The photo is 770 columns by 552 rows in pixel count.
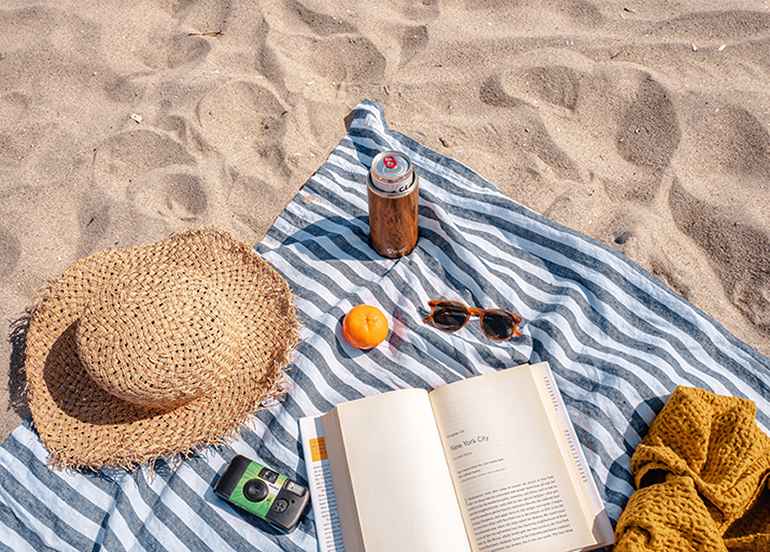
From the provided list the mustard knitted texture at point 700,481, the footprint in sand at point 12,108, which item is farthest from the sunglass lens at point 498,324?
the footprint in sand at point 12,108

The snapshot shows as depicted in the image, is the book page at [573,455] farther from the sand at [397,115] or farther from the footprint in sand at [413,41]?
the footprint in sand at [413,41]

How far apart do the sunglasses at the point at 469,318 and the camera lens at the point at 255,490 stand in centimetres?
59

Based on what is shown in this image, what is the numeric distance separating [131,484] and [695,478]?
1.29 m

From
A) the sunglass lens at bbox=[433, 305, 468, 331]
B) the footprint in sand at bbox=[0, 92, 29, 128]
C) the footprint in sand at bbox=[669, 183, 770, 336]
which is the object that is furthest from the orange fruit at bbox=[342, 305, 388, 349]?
the footprint in sand at bbox=[0, 92, 29, 128]

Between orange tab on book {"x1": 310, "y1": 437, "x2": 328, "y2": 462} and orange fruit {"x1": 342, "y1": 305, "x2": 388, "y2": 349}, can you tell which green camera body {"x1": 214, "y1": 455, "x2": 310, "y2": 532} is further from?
orange fruit {"x1": 342, "y1": 305, "x2": 388, "y2": 349}

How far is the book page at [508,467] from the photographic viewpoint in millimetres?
1423

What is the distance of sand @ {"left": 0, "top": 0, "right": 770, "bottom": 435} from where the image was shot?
195cm

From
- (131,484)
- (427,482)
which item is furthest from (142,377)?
(427,482)

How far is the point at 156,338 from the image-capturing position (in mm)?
1399

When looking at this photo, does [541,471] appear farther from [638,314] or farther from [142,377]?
[142,377]

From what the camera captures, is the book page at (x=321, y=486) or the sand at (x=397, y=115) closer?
the book page at (x=321, y=486)

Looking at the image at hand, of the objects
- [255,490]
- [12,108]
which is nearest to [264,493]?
[255,490]

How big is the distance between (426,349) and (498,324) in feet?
0.66

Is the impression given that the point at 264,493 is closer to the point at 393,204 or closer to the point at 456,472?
the point at 456,472
